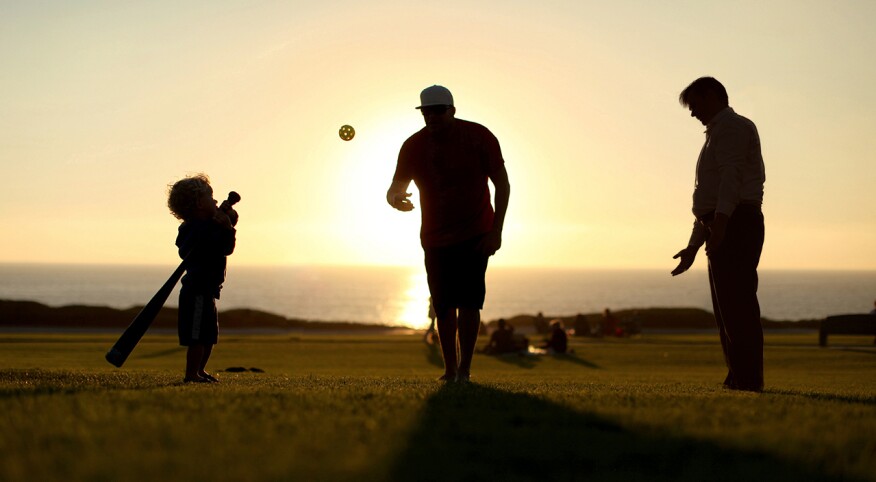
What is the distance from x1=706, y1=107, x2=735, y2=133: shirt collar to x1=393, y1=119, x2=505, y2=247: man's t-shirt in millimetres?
1934

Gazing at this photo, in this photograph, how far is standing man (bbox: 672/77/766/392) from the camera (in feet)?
26.0

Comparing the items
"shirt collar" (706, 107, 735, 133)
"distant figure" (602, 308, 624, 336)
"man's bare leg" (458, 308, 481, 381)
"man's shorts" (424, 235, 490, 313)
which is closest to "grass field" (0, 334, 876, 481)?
"man's bare leg" (458, 308, 481, 381)

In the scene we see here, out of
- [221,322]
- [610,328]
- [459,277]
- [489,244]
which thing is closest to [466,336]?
[459,277]

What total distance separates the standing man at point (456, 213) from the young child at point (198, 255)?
1768 millimetres

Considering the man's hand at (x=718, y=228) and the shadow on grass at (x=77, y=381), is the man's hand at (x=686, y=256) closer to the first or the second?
the man's hand at (x=718, y=228)

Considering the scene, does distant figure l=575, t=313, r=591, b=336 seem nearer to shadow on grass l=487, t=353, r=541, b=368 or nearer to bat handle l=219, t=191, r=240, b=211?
shadow on grass l=487, t=353, r=541, b=368

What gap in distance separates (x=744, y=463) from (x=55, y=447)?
2.72 metres

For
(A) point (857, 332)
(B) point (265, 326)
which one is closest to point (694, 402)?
(A) point (857, 332)

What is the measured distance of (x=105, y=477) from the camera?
3.11 metres

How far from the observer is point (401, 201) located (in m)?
8.30

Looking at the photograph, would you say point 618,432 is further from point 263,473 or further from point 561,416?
point 263,473

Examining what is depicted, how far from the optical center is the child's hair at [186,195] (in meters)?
8.53

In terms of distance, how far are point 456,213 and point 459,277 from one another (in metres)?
0.56

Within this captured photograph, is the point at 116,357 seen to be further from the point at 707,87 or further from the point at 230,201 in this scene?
the point at 707,87
